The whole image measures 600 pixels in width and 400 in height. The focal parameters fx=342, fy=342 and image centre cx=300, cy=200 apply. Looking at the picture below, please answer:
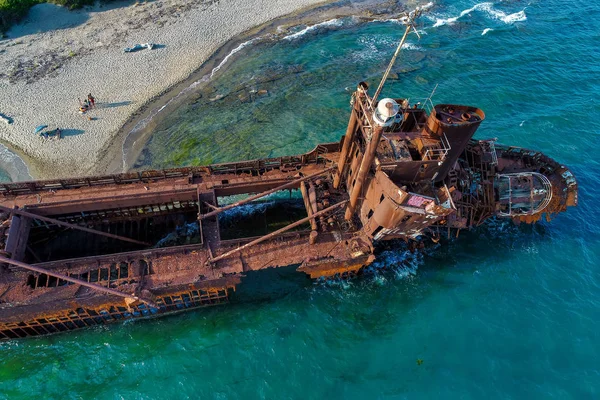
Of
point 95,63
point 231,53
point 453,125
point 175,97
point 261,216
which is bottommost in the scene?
point 261,216

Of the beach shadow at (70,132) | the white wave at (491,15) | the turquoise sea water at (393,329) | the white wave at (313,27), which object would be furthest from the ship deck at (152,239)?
the white wave at (491,15)

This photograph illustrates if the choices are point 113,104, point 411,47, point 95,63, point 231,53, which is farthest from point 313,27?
point 113,104

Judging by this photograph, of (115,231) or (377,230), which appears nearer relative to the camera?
(377,230)

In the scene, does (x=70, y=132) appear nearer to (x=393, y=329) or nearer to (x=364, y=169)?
(x=364, y=169)

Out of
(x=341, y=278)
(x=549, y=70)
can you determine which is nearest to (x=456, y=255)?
(x=341, y=278)

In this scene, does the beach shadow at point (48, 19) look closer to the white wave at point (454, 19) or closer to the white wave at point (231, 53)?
the white wave at point (231, 53)

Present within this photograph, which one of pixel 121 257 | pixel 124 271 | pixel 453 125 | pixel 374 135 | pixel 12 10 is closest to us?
pixel 374 135

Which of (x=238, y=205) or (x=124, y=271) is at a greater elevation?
(x=238, y=205)
